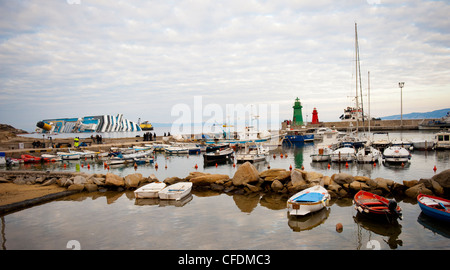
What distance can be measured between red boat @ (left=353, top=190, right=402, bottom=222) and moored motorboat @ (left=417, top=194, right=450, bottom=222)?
1.53 meters

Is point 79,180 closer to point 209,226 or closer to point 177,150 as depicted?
point 209,226

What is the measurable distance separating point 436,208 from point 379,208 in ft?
8.44

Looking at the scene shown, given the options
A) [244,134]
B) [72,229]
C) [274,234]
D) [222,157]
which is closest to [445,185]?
[274,234]

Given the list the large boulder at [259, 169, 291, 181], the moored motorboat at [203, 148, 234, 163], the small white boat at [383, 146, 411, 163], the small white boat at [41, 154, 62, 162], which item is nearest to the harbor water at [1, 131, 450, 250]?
the large boulder at [259, 169, 291, 181]

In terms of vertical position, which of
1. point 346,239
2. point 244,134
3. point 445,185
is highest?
point 244,134

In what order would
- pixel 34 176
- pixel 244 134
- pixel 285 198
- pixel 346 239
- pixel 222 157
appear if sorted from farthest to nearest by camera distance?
1. pixel 244 134
2. pixel 222 157
3. pixel 34 176
4. pixel 285 198
5. pixel 346 239

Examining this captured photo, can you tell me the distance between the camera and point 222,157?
124 ft

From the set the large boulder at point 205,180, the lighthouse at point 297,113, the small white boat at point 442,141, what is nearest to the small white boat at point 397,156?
the small white boat at point 442,141

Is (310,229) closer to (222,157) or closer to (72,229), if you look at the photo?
(72,229)

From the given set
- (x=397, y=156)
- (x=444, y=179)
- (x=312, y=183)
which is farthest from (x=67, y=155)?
(x=444, y=179)

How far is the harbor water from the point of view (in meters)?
10.9

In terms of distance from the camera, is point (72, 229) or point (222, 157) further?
point (222, 157)

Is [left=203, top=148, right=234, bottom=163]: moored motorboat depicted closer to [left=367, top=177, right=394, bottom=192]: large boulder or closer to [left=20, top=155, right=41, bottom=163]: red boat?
[left=367, top=177, right=394, bottom=192]: large boulder

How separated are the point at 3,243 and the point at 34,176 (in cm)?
1715
